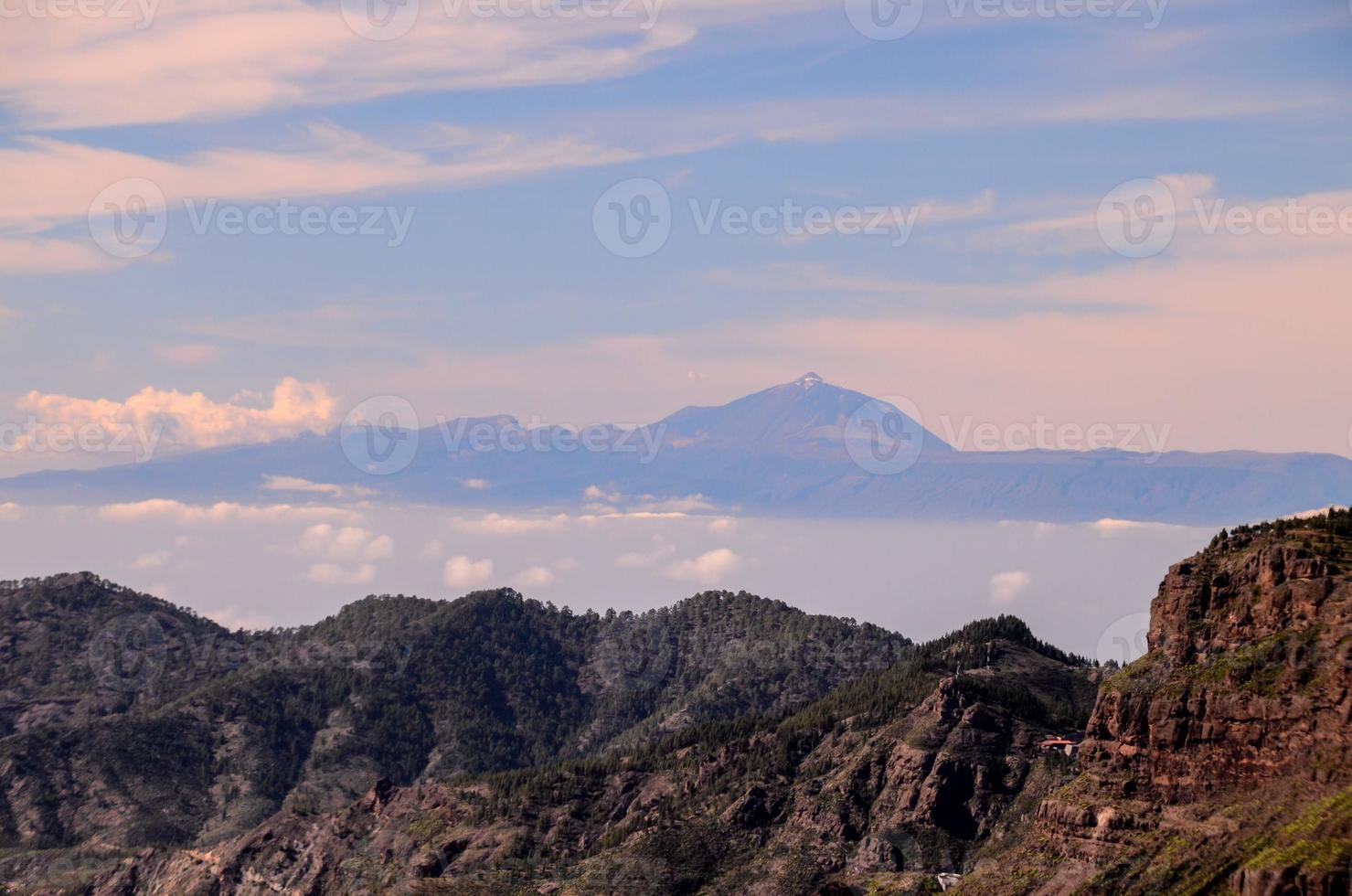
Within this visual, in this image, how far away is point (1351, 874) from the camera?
199875 millimetres
